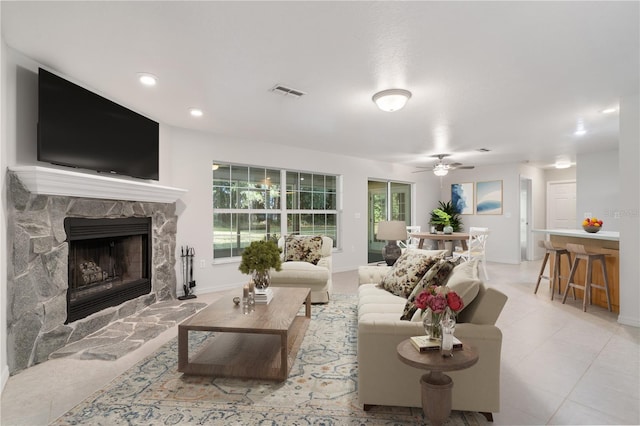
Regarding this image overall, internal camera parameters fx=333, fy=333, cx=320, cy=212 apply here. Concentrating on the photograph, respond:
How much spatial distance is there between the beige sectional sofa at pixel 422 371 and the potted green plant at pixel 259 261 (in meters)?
1.21

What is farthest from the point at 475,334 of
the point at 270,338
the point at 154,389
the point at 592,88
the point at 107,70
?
the point at 107,70

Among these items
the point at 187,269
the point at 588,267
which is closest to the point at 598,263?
the point at 588,267

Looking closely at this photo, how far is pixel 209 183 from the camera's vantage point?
16.8 ft

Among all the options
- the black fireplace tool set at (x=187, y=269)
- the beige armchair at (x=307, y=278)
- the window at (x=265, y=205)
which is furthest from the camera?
the window at (x=265, y=205)

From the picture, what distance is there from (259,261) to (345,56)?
1.85 m

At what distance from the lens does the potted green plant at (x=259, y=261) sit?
2973 millimetres

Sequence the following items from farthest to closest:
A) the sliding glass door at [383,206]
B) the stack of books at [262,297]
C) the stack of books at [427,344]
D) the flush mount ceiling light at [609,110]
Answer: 1. the sliding glass door at [383,206]
2. the flush mount ceiling light at [609,110]
3. the stack of books at [262,297]
4. the stack of books at [427,344]

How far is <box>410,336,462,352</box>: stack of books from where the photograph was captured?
1.69 meters

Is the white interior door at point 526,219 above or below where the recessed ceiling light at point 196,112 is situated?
below

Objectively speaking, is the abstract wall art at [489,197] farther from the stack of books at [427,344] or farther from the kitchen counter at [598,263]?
the stack of books at [427,344]

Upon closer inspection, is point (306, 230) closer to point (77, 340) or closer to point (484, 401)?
point (77, 340)

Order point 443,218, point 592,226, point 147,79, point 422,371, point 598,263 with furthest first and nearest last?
1. point 443,218
2. point 592,226
3. point 598,263
4. point 147,79
5. point 422,371

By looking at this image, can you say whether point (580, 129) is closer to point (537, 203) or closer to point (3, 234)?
point (537, 203)

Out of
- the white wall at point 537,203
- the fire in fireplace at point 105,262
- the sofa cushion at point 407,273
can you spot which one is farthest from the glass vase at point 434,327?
the white wall at point 537,203
